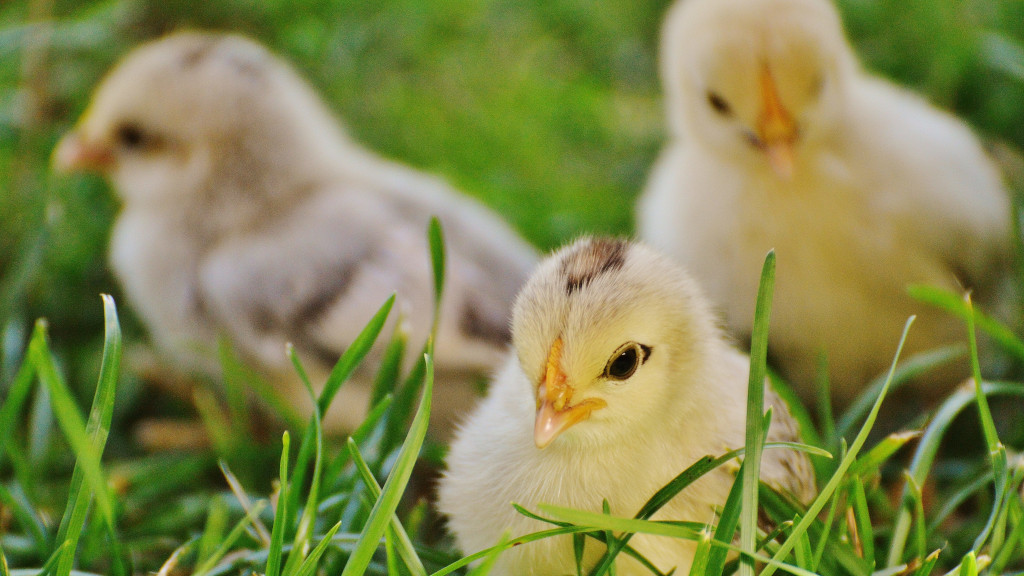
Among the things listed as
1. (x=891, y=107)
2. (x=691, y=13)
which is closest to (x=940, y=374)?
(x=891, y=107)

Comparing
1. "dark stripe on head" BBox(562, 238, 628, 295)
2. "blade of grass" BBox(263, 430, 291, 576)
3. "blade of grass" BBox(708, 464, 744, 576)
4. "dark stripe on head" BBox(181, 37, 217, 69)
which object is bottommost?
"blade of grass" BBox(263, 430, 291, 576)

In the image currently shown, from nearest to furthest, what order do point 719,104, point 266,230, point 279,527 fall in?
point 279,527, point 719,104, point 266,230

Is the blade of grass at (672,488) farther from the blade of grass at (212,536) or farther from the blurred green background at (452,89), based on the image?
the blurred green background at (452,89)

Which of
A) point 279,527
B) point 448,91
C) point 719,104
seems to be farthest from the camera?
point 448,91

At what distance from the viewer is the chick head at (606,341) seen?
41.3 inches

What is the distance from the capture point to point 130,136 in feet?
7.08

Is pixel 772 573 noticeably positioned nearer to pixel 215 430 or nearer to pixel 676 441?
pixel 676 441

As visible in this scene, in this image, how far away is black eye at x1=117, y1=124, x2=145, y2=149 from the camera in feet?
7.02

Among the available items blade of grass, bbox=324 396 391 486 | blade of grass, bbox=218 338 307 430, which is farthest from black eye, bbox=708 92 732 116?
blade of grass, bbox=218 338 307 430

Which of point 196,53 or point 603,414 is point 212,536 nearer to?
point 603,414

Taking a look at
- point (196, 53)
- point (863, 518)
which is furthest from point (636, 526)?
point (196, 53)

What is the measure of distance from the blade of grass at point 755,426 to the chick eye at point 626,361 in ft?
0.42

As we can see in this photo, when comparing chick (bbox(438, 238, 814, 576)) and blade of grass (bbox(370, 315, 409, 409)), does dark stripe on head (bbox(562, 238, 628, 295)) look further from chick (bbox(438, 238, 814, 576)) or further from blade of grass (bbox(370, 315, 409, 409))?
blade of grass (bbox(370, 315, 409, 409))

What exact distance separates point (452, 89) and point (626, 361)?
190cm
